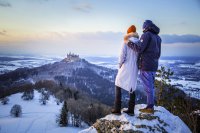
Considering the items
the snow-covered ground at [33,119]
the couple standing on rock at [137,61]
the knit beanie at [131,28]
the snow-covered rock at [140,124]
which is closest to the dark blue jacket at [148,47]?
the couple standing on rock at [137,61]

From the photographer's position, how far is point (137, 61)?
6.79m

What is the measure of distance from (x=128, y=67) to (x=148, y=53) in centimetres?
71

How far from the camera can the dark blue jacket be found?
6.55 m

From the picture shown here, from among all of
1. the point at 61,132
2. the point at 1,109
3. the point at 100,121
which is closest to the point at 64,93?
the point at 1,109

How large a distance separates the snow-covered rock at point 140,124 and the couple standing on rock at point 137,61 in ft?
0.81

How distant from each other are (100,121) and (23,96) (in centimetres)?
11891

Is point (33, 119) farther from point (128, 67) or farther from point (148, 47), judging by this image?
point (148, 47)

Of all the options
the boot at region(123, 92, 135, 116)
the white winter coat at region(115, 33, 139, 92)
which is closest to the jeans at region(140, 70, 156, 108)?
the white winter coat at region(115, 33, 139, 92)

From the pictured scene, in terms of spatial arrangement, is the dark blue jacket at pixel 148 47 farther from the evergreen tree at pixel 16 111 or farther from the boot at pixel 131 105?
the evergreen tree at pixel 16 111

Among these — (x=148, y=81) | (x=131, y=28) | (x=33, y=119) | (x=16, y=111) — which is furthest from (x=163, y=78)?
(x=16, y=111)

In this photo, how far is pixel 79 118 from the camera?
252 ft

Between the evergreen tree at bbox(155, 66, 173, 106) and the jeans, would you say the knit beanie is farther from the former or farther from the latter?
the evergreen tree at bbox(155, 66, 173, 106)

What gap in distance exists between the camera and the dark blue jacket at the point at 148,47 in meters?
6.55

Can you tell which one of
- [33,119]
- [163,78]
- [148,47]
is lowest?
[33,119]
